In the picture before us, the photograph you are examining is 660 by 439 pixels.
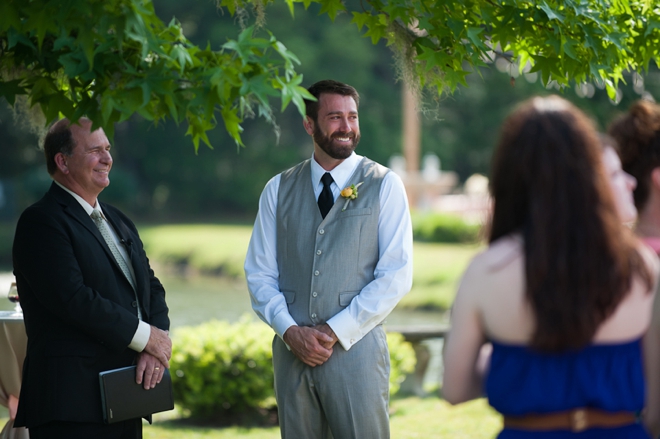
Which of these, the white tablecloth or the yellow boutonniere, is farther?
the white tablecloth

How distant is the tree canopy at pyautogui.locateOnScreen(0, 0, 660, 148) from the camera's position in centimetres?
244

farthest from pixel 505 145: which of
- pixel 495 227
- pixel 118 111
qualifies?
pixel 118 111

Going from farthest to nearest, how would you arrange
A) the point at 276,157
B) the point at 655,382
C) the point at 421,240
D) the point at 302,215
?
the point at 276,157 < the point at 421,240 < the point at 302,215 < the point at 655,382

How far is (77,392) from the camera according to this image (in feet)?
10.2

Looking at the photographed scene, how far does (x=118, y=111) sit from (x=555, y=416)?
165cm

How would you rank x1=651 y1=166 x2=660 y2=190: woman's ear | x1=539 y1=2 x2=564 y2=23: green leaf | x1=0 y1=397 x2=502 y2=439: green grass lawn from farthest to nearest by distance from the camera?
x1=0 y1=397 x2=502 y2=439: green grass lawn → x1=539 y1=2 x2=564 y2=23: green leaf → x1=651 y1=166 x2=660 y2=190: woman's ear

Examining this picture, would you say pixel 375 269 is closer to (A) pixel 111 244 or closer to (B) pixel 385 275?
(B) pixel 385 275

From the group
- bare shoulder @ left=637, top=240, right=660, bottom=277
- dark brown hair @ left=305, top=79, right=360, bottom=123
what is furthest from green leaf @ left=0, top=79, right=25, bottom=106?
bare shoulder @ left=637, top=240, right=660, bottom=277

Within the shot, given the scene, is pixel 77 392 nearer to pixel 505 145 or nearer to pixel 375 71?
pixel 505 145

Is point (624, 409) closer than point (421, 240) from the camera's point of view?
Yes

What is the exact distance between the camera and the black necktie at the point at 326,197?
3486 mm

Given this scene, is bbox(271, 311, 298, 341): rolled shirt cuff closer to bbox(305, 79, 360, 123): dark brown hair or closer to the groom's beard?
the groom's beard

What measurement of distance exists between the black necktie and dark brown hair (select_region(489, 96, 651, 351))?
1632mm

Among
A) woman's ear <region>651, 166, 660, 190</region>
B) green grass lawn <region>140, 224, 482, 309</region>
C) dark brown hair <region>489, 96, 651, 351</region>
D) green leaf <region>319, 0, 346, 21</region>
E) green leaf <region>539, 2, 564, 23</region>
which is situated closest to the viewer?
dark brown hair <region>489, 96, 651, 351</region>
